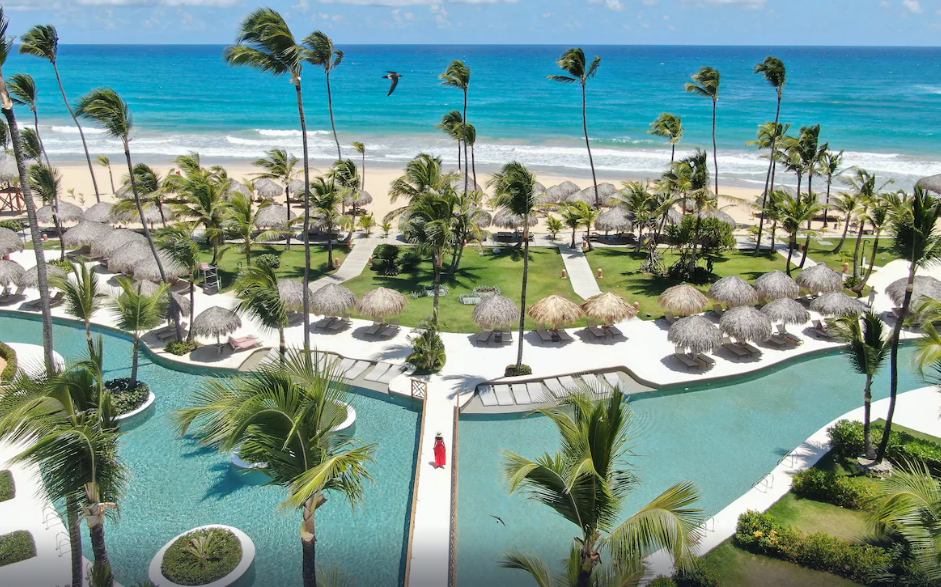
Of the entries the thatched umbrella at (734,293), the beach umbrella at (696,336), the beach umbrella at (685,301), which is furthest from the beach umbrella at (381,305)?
the thatched umbrella at (734,293)

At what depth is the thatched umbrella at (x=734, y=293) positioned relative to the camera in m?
23.6

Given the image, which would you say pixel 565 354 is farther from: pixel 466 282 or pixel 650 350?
pixel 466 282

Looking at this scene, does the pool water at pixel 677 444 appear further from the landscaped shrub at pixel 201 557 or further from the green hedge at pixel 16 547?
the green hedge at pixel 16 547

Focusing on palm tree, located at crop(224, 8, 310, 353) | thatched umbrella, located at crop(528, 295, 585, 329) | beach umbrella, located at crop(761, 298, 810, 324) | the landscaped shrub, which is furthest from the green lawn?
the landscaped shrub

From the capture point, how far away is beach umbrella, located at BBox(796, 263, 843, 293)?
2489cm

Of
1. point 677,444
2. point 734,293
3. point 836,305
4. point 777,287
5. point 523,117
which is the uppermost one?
point 523,117

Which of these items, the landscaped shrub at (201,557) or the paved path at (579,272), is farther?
the paved path at (579,272)

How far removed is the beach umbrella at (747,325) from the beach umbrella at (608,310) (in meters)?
3.17

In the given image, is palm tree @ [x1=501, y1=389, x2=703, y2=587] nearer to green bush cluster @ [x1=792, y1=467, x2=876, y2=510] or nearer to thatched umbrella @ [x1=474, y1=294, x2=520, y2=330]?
green bush cluster @ [x1=792, y1=467, x2=876, y2=510]

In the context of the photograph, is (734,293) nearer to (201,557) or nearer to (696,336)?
(696,336)

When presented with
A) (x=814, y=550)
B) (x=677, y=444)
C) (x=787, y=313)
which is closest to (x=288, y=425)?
(x=814, y=550)

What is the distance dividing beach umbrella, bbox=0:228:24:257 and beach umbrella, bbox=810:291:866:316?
3364 cm

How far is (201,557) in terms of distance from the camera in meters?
12.2

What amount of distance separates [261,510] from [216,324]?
27.6 feet
